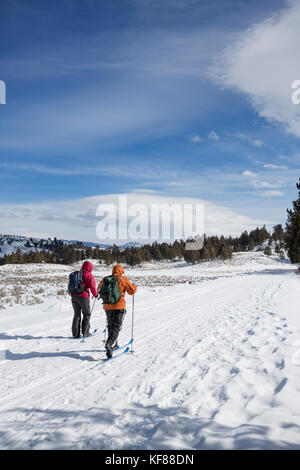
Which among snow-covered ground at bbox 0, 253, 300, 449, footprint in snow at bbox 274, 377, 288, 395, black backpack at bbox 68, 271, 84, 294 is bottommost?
snow-covered ground at bbox 0, 253, 300, 449

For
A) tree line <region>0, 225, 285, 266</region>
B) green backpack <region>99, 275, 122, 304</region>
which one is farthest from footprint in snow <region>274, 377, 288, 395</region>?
tree line <region>0, 225, 285, 266</region>

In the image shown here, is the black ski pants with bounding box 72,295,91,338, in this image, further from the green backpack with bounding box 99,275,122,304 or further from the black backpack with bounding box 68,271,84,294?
the green backpack with bounding box 99,275,122,304

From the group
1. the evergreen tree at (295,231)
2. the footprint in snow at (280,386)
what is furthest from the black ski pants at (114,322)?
the evergreen tree at (295,231)

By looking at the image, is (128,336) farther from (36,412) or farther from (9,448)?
(9,448)

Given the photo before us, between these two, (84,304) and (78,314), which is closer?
(84,304)

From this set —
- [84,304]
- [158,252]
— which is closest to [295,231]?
[84,304]

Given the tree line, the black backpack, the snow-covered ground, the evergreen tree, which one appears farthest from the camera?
→ the tree line

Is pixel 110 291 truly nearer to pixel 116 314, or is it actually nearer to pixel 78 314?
pixel 116 314

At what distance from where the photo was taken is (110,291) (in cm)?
645

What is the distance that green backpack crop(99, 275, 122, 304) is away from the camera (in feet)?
21.1

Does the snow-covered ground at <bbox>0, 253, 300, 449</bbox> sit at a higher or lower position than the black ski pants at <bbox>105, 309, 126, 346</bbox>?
lower

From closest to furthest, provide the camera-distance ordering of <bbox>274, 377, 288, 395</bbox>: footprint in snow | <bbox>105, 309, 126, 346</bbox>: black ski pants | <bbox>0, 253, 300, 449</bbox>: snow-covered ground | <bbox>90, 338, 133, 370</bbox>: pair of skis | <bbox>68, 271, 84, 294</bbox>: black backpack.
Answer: <bbox>0, 253, 300, 449</bbox>: snow-covered ground
<bbox>274, 377, 288, 395</bbox>: footprint in snow
<bbox>90, 338, 133, 370</bbox>: pair of skis
<bbox>105, 309, 126, 346</bbox>: black ski pants
<bbox>68, 271, 84, 294</bbox>: black backpack

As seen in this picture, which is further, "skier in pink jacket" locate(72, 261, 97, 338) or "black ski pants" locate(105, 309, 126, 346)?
"skier in pink jacket" locate(72, 261, 97, 338)
